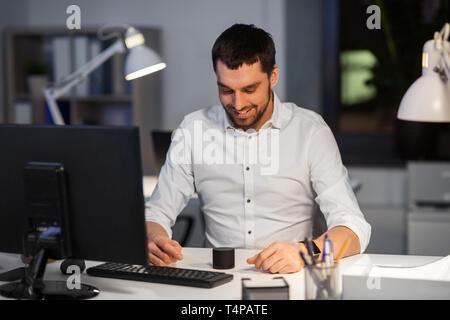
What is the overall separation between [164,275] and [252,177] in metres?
0.62

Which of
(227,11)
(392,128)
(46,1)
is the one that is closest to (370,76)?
(392,128)

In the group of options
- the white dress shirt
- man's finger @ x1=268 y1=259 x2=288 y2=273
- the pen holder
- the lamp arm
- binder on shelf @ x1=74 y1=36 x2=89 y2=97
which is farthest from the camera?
binder on shelf @ x1=74 y1=36 x2=89 y2=97

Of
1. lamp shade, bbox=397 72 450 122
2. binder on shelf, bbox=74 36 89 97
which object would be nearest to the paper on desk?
lamp shade, bbox=397 72 450 122

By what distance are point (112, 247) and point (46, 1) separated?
3291 millimetres

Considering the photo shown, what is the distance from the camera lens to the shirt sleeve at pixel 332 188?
1912 mm

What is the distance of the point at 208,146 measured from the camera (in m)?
2.18

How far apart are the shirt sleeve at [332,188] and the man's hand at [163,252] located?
1.51 feet

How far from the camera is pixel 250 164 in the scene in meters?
2.14

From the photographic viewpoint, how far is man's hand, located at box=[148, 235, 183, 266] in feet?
5.85

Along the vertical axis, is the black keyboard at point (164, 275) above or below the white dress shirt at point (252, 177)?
below

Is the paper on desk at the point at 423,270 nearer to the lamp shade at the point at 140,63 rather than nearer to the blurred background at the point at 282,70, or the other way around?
the lamp shade at the point at 140,63

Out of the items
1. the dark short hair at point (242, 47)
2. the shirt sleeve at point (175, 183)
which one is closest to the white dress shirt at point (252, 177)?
the shirt sleeve at point (175, 183)

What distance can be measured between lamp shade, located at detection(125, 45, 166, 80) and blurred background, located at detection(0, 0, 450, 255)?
1.14m

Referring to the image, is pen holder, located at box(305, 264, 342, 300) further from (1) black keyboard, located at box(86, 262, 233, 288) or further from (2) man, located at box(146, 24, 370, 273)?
(2) man, located at box(146, 24, 370, 273)
